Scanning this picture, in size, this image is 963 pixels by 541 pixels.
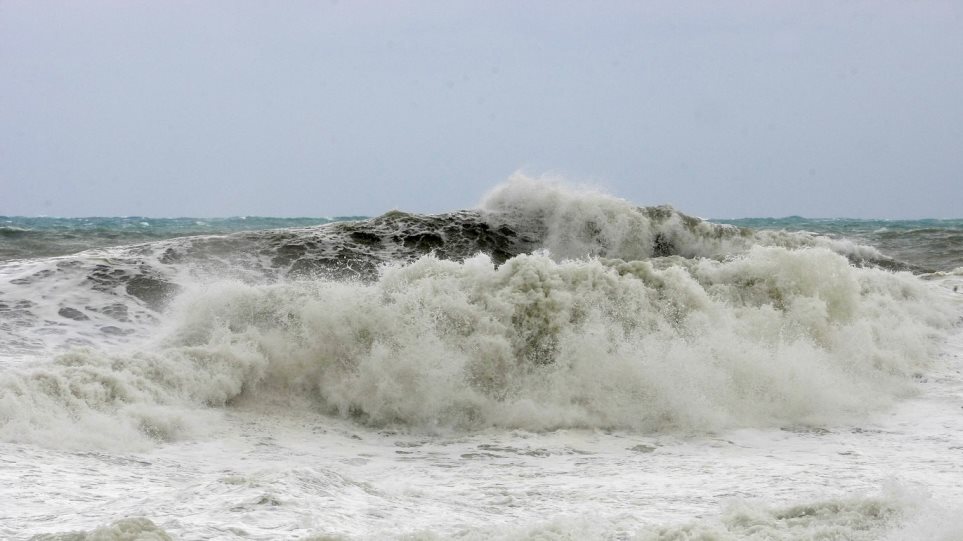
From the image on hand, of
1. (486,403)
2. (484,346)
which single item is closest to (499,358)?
(484,346)

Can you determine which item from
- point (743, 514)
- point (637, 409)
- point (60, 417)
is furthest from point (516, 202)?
point (743, 514)

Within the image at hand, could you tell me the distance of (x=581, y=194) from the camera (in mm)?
13773

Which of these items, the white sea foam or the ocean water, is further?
the white sea foam

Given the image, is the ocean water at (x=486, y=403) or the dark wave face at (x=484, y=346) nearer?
the ocean water at (x=486, y=403)

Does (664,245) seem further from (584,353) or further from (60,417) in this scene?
(60,417)

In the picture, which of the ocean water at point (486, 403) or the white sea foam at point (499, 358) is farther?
the white sea foam at point (499, 358)

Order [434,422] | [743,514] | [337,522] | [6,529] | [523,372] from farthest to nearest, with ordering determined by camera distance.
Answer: [523,372], [434,422], [743,514], [337,522], [6,529]

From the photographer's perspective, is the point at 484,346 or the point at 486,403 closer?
the point at 486,403

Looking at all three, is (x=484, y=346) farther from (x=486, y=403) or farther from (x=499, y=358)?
(x=486, y=403)

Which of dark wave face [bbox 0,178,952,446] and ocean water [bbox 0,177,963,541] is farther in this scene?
dark wave face [bbox 0,178,952,446]

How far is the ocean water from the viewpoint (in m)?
3.94

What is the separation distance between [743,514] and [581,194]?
395 inches

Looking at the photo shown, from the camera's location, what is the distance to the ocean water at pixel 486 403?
3943 millimetres

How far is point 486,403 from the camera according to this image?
6.80 metres
